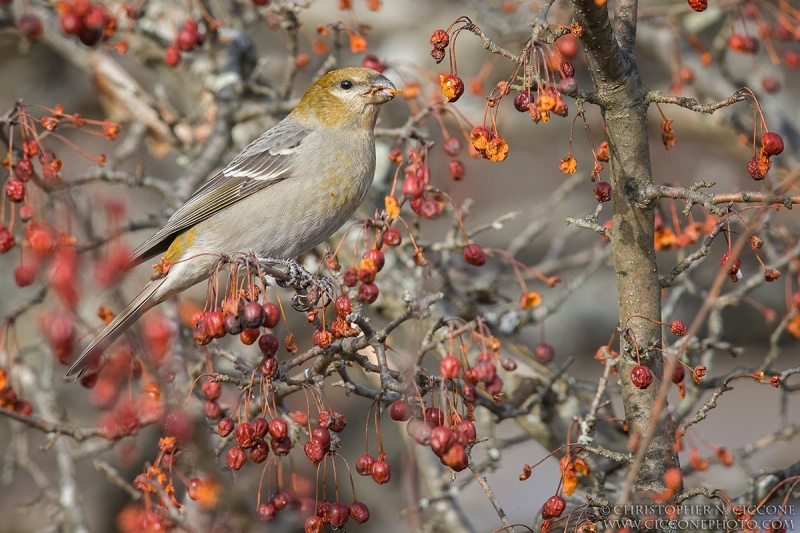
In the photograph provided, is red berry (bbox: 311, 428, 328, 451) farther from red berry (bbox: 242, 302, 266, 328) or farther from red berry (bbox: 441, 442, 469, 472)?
red berry (bbox: 441, 442, 469, 472)

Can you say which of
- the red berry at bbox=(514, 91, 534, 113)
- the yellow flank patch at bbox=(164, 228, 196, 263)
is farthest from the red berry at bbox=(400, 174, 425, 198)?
the yellow flank patch at bbox=(164, 228, 196, 263)

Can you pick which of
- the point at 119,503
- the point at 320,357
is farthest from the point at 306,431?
the point at 119,503

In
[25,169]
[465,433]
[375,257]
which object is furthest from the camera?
[25,169]

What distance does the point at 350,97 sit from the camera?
15.0ft

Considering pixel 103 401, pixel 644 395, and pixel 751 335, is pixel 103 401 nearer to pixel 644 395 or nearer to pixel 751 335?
pixel 644 395

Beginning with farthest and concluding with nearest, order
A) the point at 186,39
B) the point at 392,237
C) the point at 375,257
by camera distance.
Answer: the point at 186,39 < the point at 392,237 < the point at 375,257

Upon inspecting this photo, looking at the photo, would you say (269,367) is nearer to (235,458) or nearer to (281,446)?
(281,446)

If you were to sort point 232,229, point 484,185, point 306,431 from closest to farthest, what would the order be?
1. point 306,431
2. point 232,229
3. point 484,185

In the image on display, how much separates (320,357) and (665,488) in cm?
118

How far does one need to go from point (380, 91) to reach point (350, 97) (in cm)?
23

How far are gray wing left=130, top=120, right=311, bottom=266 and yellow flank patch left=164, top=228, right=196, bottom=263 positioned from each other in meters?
0.03

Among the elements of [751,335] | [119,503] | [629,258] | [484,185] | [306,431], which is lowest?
[119,503]

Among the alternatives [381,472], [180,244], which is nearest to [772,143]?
Answer: [381,472]

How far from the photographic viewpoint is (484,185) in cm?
918
